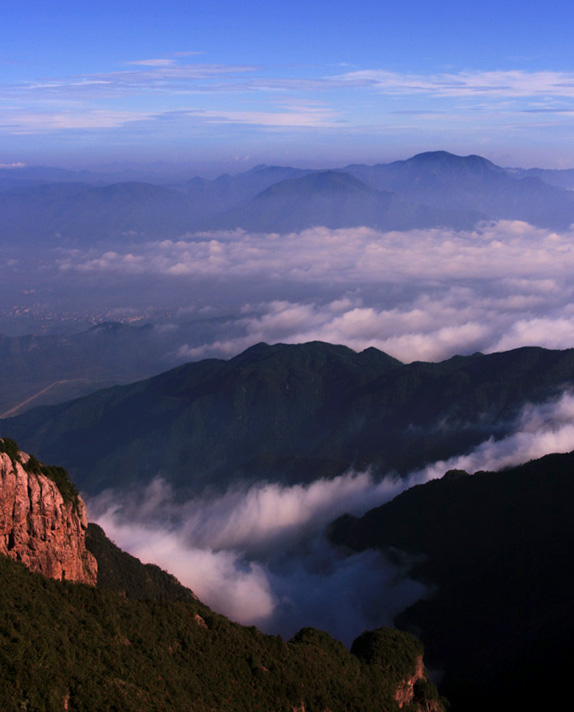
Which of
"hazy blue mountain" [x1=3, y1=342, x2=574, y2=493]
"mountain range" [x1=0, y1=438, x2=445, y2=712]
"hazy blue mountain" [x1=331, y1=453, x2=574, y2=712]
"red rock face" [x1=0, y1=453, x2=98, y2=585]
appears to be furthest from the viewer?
"hazy blue mountain" [x1=3, y1=342, x2=574, y2=493]

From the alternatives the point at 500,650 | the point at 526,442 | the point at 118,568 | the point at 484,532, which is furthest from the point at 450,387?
the point at 118,568

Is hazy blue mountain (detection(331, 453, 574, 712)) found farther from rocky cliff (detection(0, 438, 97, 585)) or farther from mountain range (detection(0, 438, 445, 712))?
rocky cliff (detection(0, 438, 97, 585))

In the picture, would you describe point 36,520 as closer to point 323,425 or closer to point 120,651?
point 120,651

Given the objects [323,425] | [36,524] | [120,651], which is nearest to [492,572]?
[120,651]

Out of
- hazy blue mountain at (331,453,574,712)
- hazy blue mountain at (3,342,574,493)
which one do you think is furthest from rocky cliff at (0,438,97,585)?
hazy blue mountain at (3,342,574,493)

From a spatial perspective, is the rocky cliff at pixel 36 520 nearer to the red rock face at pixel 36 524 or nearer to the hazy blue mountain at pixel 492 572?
the red rock face at pixel 36 524

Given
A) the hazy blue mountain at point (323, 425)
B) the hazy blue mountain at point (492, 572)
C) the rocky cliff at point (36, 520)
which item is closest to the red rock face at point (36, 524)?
the rocky cliff at point (36, 520)

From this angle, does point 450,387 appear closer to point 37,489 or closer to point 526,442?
point 526,442
